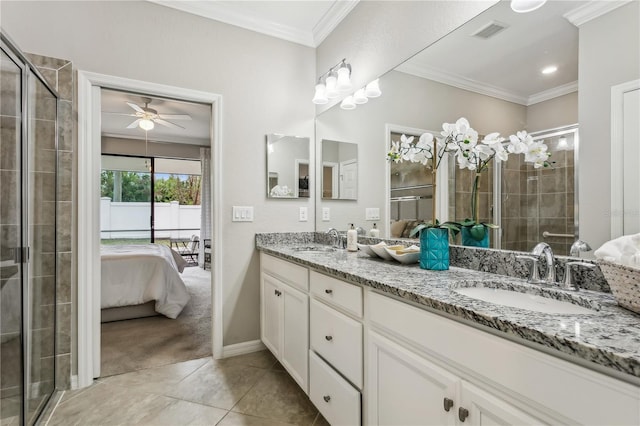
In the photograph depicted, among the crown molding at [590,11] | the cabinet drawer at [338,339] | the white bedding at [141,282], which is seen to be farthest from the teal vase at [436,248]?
the white bedding at [141,282]

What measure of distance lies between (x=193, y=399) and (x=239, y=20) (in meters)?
2.62

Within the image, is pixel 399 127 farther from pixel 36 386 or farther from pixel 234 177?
pixel 36 386

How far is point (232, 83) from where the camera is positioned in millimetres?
2512

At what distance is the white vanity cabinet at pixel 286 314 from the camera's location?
5.80ft

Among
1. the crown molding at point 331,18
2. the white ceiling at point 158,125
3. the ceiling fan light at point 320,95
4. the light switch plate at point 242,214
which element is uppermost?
the crown molding at point 331,18

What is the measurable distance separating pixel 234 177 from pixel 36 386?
5.41 feet

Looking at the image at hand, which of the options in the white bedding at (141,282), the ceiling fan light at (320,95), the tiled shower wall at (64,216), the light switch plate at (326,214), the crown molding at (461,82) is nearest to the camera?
the crown molding at (461,82)

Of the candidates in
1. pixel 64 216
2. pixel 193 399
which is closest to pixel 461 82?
pixel 193 399

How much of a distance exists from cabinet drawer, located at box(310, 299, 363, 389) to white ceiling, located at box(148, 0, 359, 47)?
6.89 feet

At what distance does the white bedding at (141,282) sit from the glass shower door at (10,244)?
1748 millimetres

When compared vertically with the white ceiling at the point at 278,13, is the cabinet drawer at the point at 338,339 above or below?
below

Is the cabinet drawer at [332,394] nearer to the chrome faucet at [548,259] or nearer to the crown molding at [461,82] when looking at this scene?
the chrome faucet at [548,259]

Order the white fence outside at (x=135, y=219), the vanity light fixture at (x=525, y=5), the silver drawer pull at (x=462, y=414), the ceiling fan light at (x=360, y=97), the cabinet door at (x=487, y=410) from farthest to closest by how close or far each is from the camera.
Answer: the white fence outside at (x=135, y=219)
the ceiling fan light at (x=360, y=97)
the vanity light fixture at (x=525, y=5)
the silver drawer pull at (x=462, y=414)
the cabinet door at (x=487, y=410)

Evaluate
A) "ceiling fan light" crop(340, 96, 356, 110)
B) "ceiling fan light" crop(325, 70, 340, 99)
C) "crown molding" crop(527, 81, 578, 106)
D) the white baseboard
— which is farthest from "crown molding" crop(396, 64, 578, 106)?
the white baseboard
